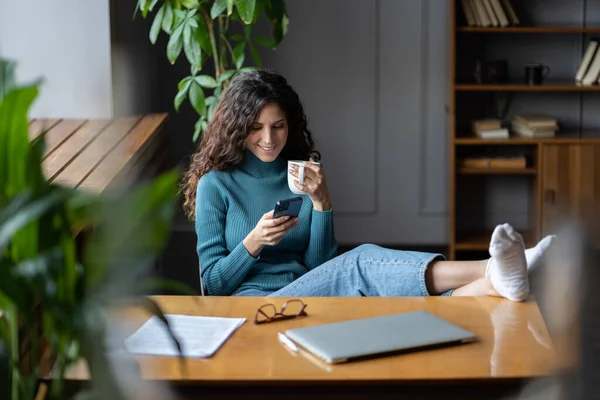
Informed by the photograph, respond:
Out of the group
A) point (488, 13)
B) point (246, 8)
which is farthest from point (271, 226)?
point (488, 13)

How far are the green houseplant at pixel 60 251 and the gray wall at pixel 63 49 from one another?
254 cm

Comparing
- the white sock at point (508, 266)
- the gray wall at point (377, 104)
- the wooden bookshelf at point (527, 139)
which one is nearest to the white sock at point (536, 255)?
the white sock at point (508, 266)

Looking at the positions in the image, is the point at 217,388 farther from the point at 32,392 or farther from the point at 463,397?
the point at 32,392

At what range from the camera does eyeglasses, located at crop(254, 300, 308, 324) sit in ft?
6.02

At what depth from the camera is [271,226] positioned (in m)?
2.32

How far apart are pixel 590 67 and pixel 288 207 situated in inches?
100

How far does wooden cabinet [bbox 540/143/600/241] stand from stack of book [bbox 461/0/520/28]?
62 cm

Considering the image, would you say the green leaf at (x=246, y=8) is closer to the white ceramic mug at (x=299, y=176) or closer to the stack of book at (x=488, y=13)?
the white ceramic mug at (x=299, y=176)

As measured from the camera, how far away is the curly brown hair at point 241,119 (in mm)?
2500

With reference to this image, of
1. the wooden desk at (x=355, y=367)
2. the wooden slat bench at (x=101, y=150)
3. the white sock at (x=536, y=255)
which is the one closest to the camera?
the wooden desk at (x=355, y=367)

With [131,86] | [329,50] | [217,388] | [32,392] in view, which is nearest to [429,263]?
[217,388]

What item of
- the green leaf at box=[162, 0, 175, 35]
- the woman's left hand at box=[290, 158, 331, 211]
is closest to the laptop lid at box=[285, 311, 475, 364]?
the woman's left hand at box=[290, 158, 331, 211]

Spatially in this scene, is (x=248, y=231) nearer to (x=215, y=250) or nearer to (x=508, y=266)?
(x=215, y=250)

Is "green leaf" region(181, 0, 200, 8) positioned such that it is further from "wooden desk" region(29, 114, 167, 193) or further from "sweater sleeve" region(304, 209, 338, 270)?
"sweater sleeve" region(304, 209, 338, 270)
